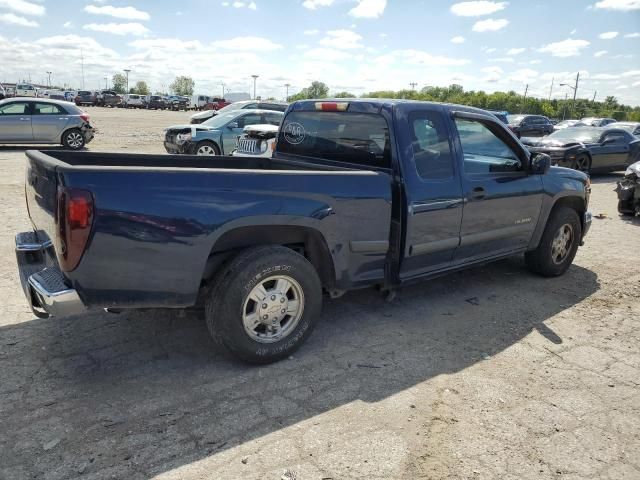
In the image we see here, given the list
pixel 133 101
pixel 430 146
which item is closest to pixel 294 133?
pixel 430 146

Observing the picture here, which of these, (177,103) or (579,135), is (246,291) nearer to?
(579,135)

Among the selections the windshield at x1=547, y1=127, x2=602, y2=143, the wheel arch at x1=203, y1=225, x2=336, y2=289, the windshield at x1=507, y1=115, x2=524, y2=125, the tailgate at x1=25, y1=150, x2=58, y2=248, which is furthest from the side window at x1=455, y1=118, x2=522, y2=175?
the windshield at x1=507, y1=115, x2=524, y2=125

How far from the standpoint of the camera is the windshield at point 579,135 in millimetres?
15523

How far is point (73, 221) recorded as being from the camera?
2.75 m

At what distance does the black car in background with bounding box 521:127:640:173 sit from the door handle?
11.0m

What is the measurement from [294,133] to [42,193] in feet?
7.87

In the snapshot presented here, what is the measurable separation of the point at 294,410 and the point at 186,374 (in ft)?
2.73

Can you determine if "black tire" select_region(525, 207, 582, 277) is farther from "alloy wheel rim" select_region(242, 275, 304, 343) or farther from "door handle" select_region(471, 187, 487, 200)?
"alloy wheel rim" select_region(242, 275, 304, 343)

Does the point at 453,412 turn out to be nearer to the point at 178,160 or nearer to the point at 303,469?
the point at 303,469

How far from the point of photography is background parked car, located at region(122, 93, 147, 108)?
6110 centimetres

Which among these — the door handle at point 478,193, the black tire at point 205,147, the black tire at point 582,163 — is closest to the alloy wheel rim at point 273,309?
the door handle at point 478,193

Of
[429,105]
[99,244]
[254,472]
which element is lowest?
[254,472]

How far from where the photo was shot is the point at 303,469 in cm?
257

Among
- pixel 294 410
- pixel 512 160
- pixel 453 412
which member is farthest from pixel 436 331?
pixel 512 160
